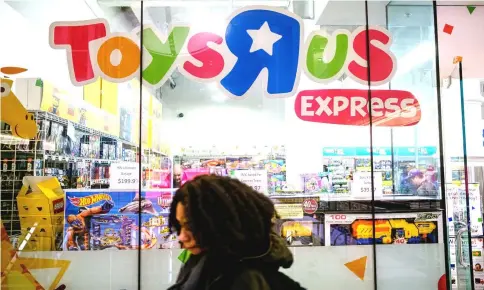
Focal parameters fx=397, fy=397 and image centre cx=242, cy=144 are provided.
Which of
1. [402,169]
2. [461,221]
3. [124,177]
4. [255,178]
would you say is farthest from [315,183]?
[124,177]

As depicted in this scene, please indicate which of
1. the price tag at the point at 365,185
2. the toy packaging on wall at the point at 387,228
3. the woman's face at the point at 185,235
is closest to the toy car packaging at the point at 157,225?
the toy packaging on wall at the point at 387,228

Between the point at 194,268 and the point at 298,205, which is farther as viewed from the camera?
the point at 298,205

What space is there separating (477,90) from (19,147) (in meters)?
4.08

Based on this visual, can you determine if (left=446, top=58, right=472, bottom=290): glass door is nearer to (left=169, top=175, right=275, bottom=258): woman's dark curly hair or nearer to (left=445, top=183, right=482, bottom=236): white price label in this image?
(left=445, top=183, right=482, bottom=236): white price label

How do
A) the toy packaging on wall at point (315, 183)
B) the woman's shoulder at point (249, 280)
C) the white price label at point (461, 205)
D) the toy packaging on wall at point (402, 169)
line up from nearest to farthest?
the woman's shoulder at point (249, 280), the toy packaging on wall at point (402, 169), the toy packaging on wall at point (315, 183), the white price label at point (461, 205)

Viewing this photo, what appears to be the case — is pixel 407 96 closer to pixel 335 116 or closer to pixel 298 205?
pixel 335 116

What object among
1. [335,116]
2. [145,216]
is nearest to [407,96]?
[335,116]

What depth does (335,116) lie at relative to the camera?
3148mm

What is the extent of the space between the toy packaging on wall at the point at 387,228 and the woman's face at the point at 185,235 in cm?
188

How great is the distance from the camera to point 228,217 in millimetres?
1214

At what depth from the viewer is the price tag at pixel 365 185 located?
3150mm

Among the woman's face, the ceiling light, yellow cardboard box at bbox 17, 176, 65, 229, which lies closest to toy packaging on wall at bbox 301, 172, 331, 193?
the ceiling light

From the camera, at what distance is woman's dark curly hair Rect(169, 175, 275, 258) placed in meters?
1.20

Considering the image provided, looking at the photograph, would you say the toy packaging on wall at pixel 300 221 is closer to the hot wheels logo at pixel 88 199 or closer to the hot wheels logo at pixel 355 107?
the hot wheels logo at pixel 355 107
